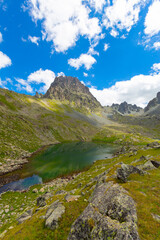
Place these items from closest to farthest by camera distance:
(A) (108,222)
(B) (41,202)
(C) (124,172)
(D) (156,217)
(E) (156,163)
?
(A) (108,222) → (D) (156,217) → (C) (124,172) → (B) (41,202) → (E) (156,163)

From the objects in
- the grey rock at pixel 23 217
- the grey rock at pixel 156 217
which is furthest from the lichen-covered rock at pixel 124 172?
the grey rock at pixel 23 217

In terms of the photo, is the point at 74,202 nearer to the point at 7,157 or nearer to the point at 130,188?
the point at 130,188

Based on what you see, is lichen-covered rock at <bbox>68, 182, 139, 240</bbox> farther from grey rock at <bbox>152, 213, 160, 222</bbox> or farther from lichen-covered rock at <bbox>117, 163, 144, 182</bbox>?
lichen-covered rock at <bbox>117, 163, 144, 182</bbox>

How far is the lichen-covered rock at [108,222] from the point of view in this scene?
7.52 meters

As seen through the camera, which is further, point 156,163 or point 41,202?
point 156,163

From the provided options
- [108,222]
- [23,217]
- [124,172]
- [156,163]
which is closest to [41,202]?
[23,217]

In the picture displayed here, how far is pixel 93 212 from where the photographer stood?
1088 cm

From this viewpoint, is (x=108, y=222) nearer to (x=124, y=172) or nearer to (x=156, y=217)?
(x=156, y=217)

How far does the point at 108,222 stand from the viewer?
8547mm

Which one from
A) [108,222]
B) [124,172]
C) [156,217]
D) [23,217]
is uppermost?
[108,222]

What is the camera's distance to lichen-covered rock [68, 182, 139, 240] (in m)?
7.52

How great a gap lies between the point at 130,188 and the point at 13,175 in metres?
49.8

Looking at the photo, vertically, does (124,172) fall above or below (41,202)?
above

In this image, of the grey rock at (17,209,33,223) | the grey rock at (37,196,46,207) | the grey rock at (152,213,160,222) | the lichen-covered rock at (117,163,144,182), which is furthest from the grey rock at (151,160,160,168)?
the grey rock at (17,209,33,223)
